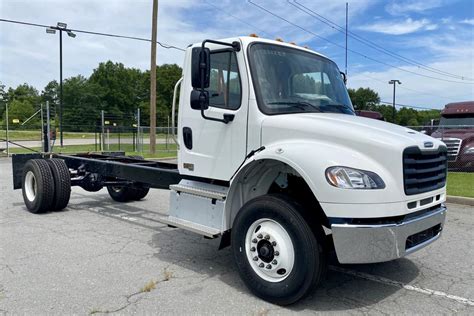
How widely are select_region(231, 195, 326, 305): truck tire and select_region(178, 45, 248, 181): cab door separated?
26.9 inches

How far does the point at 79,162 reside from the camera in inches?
323

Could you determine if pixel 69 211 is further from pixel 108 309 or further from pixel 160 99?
pixel 160 99

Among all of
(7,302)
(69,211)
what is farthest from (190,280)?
(69,211)

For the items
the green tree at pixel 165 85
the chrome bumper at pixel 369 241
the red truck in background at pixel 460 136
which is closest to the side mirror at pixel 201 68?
the chrome bumper at pixel 369 241

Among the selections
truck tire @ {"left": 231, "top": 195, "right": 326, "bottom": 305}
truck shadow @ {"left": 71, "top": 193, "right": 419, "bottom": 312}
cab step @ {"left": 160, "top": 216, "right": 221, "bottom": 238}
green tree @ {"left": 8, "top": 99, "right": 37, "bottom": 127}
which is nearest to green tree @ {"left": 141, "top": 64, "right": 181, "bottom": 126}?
green tree @ {"left": 8, "top": 99, "right": 37, "bottom": 127}

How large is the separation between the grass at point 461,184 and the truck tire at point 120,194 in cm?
725

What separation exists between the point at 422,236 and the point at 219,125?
230cm

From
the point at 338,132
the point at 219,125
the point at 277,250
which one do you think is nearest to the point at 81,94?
the point at 219,125

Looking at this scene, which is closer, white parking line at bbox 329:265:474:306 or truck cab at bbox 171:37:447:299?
truck cab at bbox 171:37:447:299

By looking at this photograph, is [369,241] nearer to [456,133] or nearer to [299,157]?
[299,157]

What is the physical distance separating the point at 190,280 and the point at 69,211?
4.48m

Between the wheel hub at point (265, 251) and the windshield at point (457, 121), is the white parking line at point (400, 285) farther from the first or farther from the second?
the windshield at point (457, 121)

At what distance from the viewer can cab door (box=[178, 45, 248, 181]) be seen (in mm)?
4457

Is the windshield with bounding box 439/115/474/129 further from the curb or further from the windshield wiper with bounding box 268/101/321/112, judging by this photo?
the windshield wiper with bounding box 268/101/321/112
